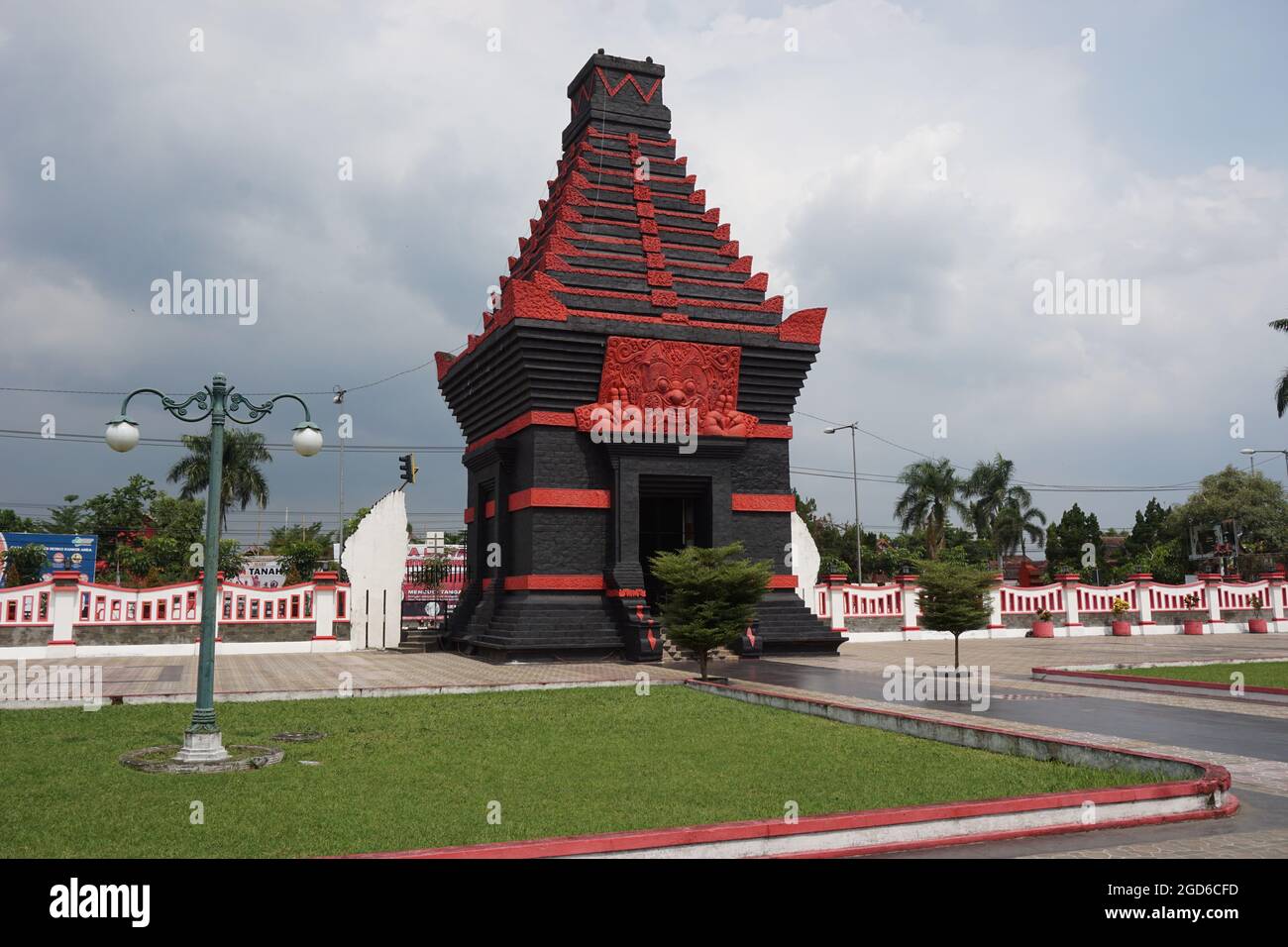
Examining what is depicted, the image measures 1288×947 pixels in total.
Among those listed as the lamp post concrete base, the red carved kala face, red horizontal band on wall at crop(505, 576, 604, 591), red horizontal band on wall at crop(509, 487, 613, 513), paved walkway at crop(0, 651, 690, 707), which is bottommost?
paved walkway at crop(0, 651, 690, 707)

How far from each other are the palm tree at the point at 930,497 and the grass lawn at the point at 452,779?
49873mm

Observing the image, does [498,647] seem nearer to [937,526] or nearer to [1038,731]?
[1038,731]

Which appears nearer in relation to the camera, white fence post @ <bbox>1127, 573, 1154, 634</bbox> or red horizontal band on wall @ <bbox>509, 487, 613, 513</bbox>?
red horizontal band on wall @ <bbox>509, 487, 613, 513</bbox>

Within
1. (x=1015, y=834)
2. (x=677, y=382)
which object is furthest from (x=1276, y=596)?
(x=1015, y=834)

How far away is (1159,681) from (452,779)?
1273cm

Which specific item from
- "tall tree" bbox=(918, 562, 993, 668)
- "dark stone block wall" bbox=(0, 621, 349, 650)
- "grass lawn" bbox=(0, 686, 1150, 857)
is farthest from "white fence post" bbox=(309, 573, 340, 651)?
"tall tree" bbox=(918, 562, 993, 668)

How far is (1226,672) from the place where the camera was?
16828 mm

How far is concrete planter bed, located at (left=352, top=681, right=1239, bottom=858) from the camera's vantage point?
17.9ft

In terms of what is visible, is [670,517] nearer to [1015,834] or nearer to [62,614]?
[62,614]

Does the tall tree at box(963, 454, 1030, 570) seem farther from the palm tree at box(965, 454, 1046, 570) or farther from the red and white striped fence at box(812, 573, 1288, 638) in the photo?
the red and white striped fence at box(812, 573, 1288, 638)

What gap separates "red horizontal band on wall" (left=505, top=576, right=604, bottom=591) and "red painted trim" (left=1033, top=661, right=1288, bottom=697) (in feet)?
31.4
